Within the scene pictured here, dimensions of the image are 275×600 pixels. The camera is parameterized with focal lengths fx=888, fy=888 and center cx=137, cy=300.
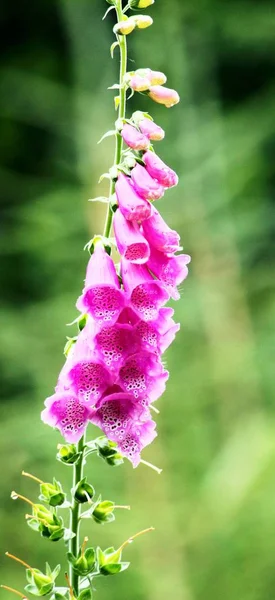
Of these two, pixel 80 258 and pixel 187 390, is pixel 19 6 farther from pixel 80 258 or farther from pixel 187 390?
pixel 187 390

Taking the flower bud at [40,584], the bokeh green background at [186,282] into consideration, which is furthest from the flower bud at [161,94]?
the bokeh green background at [186,282]

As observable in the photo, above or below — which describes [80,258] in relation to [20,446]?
above

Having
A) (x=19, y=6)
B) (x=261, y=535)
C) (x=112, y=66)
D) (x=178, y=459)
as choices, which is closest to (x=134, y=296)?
(x=261, y=535)

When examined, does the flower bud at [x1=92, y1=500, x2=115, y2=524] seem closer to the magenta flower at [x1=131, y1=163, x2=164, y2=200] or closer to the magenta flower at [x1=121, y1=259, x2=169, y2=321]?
the magenta flower at [x1=121, y1=259, x2=169, y2=321]

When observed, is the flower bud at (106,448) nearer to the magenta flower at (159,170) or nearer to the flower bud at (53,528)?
the flower bud at (53,528)

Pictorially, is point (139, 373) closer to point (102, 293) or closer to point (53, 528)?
point (102, 293)

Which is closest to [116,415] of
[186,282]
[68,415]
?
[68,415]
